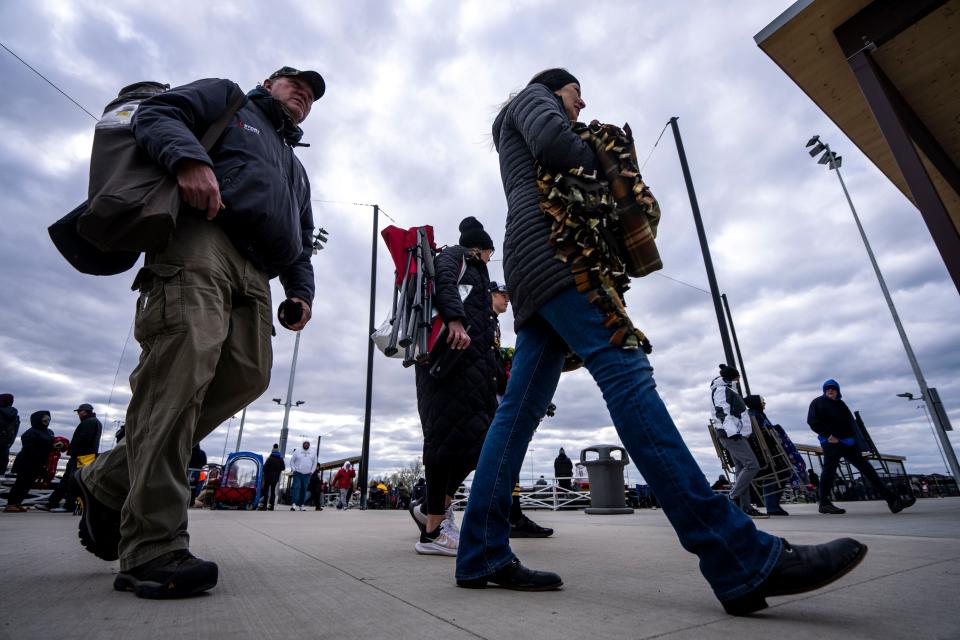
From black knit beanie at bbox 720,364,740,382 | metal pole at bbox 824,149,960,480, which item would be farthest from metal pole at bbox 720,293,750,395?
black knit beanie at bbox 720,364,740,382

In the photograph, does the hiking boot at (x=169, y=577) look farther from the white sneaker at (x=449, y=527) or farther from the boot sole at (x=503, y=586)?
the white sneaker at (x=449, y=527)

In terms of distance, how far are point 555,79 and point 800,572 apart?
1885 mm

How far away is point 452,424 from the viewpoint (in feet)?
8.51

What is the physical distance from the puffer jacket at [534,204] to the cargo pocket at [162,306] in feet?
3.51

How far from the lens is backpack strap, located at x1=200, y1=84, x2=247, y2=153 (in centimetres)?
175

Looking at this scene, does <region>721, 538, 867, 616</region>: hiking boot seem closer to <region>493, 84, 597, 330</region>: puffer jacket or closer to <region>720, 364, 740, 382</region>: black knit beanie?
<region>493, 84, 597, 330</region>: puffer jacket

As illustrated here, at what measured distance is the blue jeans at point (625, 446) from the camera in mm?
1162

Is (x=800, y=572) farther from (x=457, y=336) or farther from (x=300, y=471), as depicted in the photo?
(x=300, y=471)

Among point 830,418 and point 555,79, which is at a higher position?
point 555,79

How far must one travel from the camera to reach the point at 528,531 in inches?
137

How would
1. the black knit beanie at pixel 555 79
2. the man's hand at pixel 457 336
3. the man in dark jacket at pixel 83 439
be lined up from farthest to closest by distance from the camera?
→ the man in dark jacket at pixel 83 439 → the man's hand at pixel 457 336 → the black knit beanie at pixel 555 79

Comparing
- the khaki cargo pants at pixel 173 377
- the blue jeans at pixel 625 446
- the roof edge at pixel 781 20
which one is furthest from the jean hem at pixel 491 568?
the roof edge at pixel 781 20

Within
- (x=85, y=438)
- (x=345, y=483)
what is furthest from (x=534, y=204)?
(x=345, y=483)

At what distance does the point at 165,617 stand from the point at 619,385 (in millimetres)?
1264
